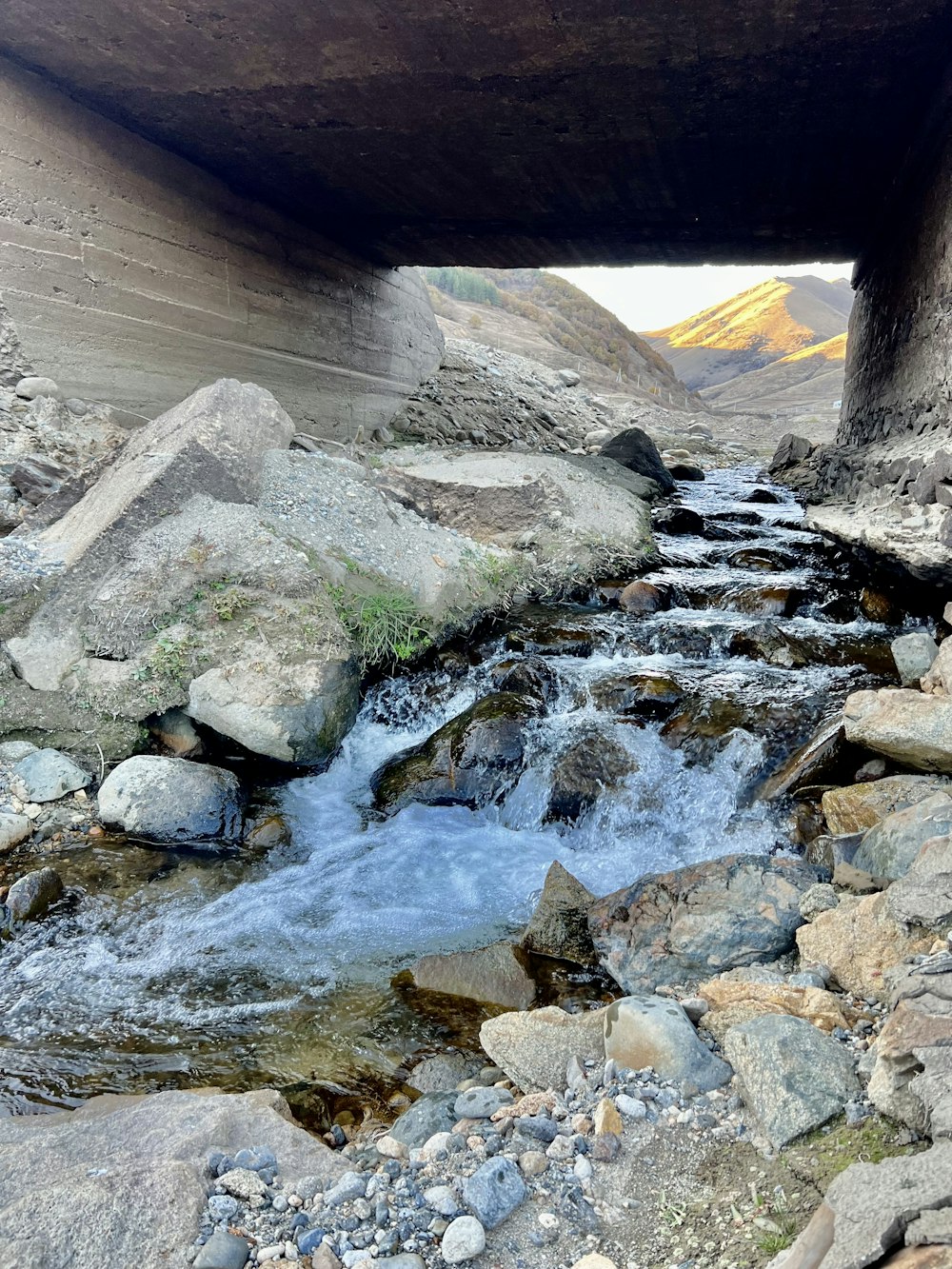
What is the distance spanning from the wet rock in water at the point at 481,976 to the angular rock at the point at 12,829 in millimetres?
2380

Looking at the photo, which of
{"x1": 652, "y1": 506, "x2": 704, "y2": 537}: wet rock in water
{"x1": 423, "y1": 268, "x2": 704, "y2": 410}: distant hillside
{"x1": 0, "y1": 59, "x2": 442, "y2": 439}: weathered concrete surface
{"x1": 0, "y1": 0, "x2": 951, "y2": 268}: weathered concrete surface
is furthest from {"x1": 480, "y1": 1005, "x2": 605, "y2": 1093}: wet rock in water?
{"x1": 423, "y1": 268, "x2": 704, "y2": 410}: distant hillside

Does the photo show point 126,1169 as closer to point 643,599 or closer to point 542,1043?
point 542,1043

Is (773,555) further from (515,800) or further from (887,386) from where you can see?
(515,800)

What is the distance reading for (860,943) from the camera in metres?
2.80

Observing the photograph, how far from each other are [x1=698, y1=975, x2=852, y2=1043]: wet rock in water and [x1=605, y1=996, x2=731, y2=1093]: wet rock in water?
11 centimetres

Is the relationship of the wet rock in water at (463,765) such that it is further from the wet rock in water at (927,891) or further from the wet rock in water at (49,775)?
the wet rock in water at (927,891)

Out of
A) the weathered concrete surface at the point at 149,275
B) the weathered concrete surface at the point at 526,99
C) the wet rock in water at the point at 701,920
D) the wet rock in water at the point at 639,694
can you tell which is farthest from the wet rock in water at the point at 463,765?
the weathered concrete surface at the point at 149,275

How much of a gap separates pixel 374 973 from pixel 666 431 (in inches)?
829

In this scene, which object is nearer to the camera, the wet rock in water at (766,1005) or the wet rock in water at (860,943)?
the wet rock in water at (766,1005)

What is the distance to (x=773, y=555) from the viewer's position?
8.66 m

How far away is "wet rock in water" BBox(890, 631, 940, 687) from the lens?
17.2ft

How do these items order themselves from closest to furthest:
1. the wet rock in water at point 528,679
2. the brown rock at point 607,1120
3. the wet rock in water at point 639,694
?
the brown rock at point 607,1120 < the wet rock in water at point 639,694 < the wet rock in water at point 528,679

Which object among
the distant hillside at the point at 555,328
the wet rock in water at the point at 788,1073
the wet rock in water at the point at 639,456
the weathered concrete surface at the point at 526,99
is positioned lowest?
the wet rock in water at the point at 788,1073

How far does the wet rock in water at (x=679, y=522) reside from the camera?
32.3ft
